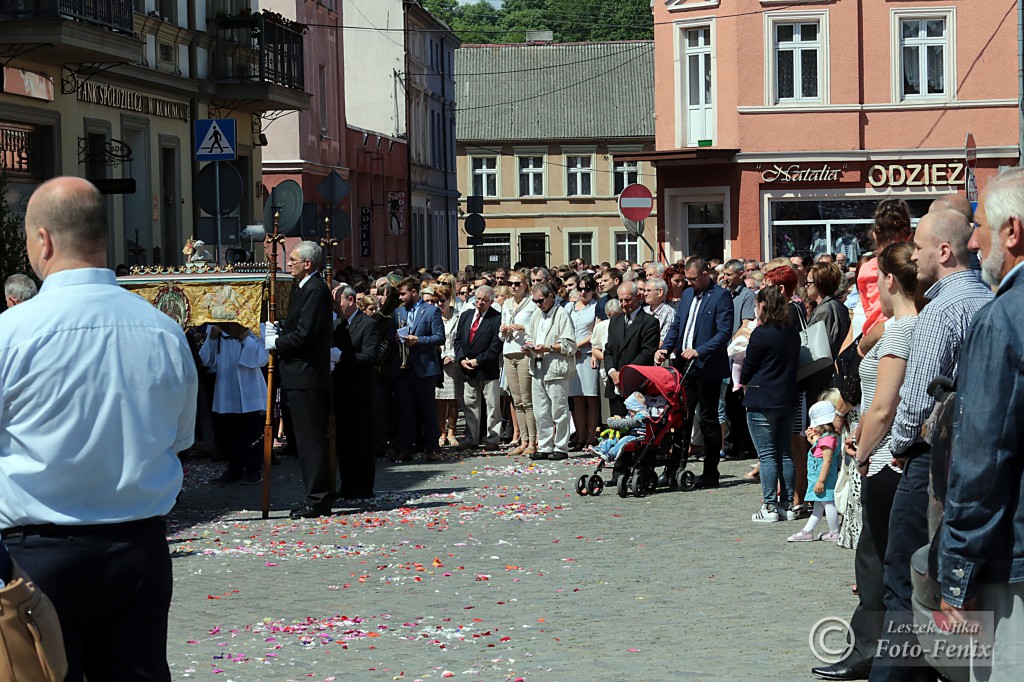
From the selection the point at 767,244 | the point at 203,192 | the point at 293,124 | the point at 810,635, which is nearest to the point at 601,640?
the point at 810,635

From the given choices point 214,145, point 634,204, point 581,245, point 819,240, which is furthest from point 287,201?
→ point 581,245

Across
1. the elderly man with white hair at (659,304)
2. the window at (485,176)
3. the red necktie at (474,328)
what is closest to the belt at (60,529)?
the elderly man with white hair at (659,304)

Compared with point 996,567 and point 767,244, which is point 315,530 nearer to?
point 996,567

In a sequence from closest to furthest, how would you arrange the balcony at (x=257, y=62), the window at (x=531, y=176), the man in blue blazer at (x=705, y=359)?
the man in blue blazer at (x=705, y=359) < the balcony at (x=257, y=62) < the window at (x=531, y=176)

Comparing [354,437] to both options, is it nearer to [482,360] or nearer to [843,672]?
[482,360]

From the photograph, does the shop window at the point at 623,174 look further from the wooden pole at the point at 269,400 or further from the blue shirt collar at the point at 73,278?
the blue shirt collar at the point at 73,278

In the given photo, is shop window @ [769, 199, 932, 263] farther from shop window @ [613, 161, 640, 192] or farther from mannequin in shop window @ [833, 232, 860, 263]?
shop window @ [613, 161, 640, 192]

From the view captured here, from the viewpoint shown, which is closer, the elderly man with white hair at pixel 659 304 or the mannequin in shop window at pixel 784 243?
the elderly man with white hair at pixel 659 304

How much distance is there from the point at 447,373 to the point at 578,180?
57.1 meters

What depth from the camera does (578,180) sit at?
7656 centimetres

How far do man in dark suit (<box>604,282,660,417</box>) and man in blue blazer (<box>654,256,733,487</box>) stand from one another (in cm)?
41

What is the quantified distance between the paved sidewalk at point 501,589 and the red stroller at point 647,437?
9.6 inches

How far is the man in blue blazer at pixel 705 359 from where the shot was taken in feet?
51.1

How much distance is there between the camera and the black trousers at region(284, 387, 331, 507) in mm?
13672
